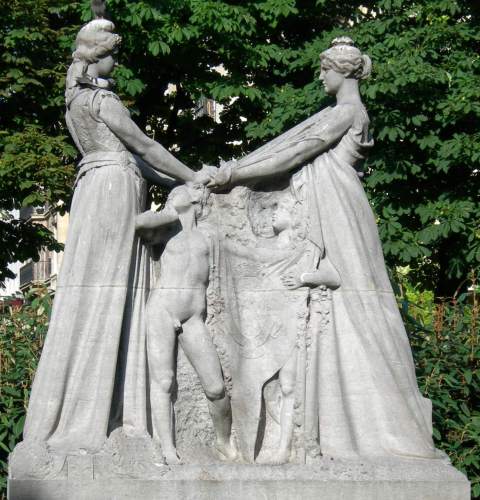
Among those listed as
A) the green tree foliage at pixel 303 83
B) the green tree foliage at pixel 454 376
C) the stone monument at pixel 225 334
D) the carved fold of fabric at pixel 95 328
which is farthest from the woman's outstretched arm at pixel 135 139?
the green tree foliage at pixel 303 83

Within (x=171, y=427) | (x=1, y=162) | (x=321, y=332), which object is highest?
(x=1, y=162)

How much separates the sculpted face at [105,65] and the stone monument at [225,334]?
0.02 m

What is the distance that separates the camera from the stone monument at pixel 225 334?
934 cm

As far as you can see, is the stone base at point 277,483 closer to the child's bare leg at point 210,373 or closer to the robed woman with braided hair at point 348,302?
the robed woman with braided hair at point 348,302

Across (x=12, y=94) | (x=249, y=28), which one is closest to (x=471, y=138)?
(x=249, y=28)

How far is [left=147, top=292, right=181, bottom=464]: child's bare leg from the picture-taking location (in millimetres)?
9586

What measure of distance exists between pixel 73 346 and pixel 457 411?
5.02 m

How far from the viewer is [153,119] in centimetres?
2070

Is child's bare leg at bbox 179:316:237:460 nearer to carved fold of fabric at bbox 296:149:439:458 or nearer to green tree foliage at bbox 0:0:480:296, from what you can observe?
carved fold of fabric at bbox 296:149:439:458

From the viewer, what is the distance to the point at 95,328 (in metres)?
9.48

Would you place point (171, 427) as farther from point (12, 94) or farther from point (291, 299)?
point (12, 94)

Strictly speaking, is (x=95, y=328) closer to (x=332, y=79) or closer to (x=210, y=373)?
(x=210, y=373)

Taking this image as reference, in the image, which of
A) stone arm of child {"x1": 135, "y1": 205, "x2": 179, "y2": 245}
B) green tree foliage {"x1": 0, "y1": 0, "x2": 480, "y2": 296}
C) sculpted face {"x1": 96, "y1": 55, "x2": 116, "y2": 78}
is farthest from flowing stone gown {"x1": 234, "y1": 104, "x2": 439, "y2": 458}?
green tree foliage {"x1": 0, "y1": 0, "x2": 480, "y2": 296}

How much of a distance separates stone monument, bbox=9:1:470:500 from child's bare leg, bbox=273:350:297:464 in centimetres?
1
